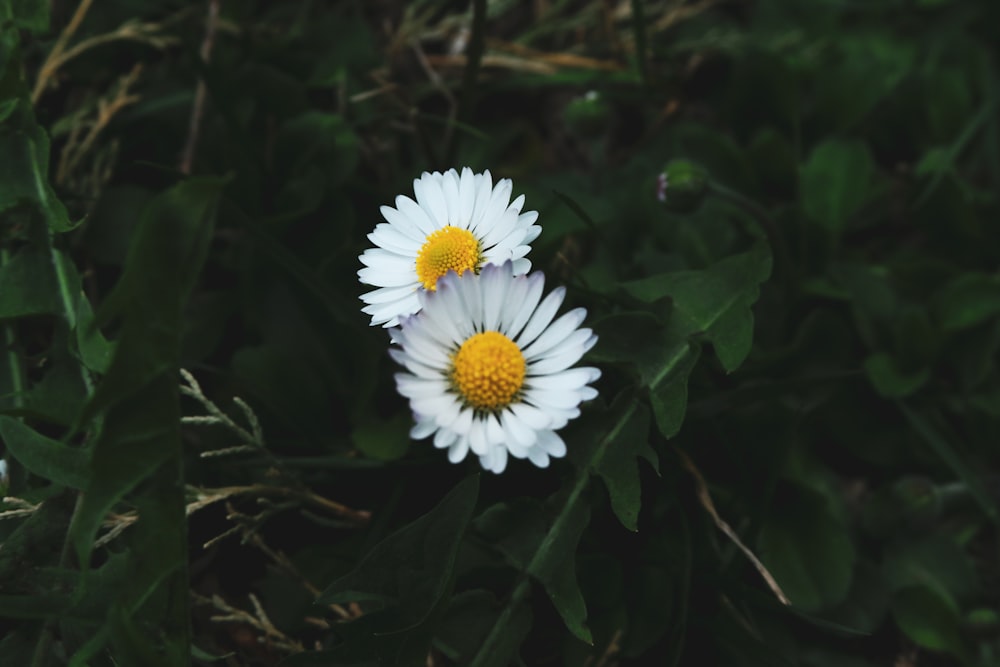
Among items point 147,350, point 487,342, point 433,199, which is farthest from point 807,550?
point 147,350

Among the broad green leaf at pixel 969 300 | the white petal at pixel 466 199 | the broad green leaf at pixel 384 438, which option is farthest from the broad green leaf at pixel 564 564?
the broad green leaf at pixel 969 300

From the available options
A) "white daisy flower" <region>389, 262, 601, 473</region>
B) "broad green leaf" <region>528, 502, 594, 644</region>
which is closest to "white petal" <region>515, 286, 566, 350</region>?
"white daisy flower" <region>389, 262, 601, 473</region>

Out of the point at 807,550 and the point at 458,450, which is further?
the point at 807,550

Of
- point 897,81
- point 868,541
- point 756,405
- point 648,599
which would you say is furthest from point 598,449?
point 897,81

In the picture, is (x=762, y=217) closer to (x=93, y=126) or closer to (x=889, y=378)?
(x=889, y=378)

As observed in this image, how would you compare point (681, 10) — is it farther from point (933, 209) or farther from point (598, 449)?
point (598, 449)

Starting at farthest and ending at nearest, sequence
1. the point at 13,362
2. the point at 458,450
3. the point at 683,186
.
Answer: the point at 683,186 → the point at 13,362 → the point at 458,450
